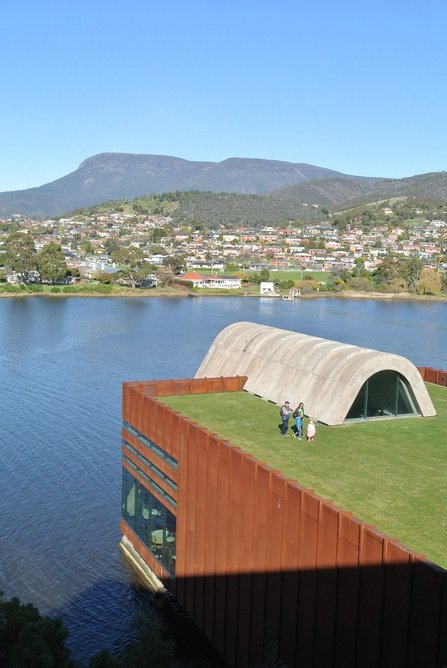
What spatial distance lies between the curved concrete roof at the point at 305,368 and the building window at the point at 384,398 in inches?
9.2

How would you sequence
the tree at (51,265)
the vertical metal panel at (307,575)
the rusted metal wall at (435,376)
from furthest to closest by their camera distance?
the tree at (51,265) < the rusted metal wall at (435,376) < the vertical metal panel at (307,575)

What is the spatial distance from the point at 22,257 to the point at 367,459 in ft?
383

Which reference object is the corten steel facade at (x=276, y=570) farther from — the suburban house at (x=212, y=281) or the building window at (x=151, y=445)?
the suburban house at (x=212, y=281)

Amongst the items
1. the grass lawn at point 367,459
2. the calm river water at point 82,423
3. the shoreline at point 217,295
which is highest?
the grass lawn at point 367,459

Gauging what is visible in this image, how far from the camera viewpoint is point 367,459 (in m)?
17.2

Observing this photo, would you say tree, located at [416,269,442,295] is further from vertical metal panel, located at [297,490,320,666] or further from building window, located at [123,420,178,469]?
vertical metal panel, located at [297,490,320,666]

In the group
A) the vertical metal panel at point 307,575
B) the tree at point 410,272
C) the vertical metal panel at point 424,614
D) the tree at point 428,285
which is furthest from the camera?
the tree at point 410,272

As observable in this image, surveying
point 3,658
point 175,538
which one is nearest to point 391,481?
point 175,538

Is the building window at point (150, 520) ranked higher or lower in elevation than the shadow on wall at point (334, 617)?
lower

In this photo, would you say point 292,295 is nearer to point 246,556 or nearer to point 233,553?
point 233,553

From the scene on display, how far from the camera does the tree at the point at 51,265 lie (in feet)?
416

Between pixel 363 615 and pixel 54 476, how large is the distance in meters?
20.0

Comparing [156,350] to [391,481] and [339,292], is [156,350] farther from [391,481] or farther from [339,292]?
[339,292]

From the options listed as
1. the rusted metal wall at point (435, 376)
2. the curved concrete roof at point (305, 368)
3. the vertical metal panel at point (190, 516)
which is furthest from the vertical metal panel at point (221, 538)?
the rusted metal wall at point (435, 376)
